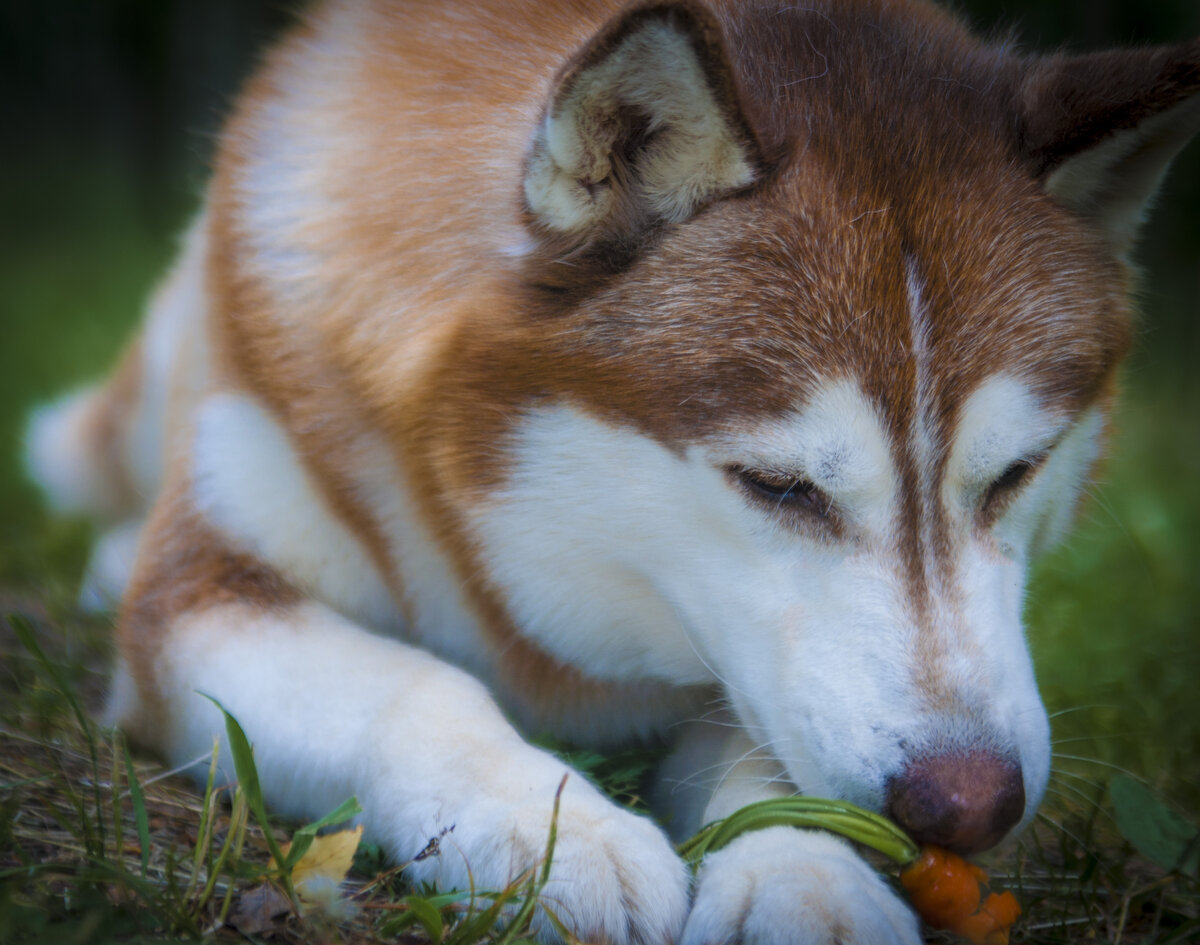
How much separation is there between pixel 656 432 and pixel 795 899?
700mm

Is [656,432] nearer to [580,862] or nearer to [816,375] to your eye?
[816,375]

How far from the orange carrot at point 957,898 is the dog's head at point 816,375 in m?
0.04

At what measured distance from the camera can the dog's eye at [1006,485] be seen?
172 cm

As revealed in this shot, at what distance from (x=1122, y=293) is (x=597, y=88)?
1099mm

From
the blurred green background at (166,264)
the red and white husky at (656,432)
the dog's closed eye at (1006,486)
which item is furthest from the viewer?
the blurred green background at (166,264)

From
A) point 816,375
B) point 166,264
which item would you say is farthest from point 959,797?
point 166,264

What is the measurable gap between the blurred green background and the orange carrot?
555 millimetres

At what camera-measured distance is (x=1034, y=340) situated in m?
1.71

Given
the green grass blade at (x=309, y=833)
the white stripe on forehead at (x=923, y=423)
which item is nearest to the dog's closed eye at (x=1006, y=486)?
the white stripe on forehead at (x=923, y=423)

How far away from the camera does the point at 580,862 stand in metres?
1.47

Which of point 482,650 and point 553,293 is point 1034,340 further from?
point 482,650

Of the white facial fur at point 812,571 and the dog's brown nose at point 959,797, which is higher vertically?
the white facial fur at point 812,571

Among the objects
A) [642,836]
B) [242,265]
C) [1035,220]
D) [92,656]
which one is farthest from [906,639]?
[92,656]

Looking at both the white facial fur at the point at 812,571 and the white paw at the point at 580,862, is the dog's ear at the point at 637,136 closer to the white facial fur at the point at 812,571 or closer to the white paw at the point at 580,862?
the white facial fur at the point at 812,571
